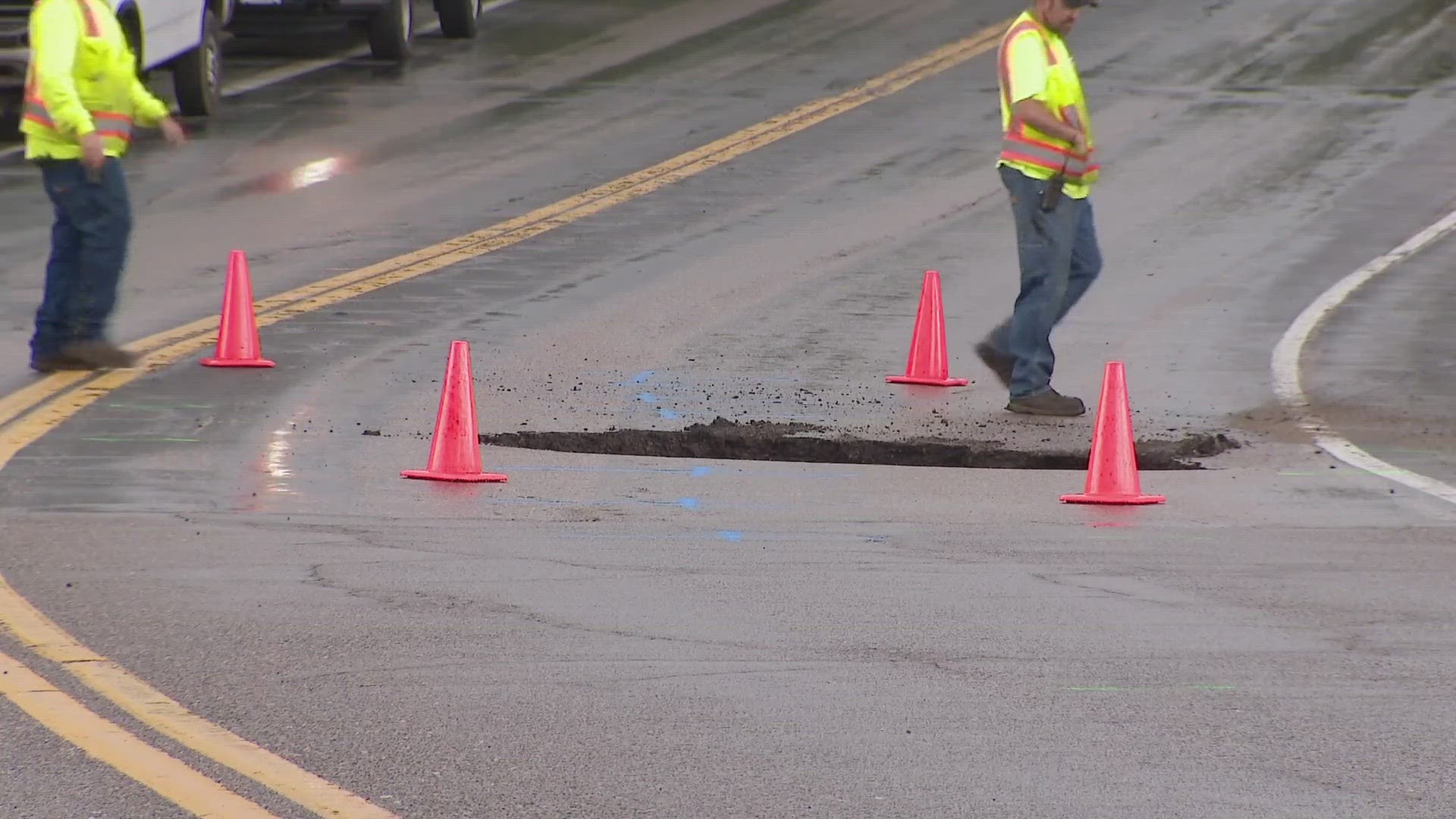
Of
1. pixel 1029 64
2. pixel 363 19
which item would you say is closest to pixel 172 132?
pixel 1029 64

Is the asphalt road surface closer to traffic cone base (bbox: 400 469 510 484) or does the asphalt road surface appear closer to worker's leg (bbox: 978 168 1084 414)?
traffic cone base (bbox: 400 469 510 484)

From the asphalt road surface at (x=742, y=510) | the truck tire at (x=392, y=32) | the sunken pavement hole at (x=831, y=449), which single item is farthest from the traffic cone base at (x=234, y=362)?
the truck tire at (x=392, y=32)

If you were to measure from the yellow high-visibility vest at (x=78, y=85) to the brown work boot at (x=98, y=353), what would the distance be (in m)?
0.88

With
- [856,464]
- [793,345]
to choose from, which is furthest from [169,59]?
[856,464]

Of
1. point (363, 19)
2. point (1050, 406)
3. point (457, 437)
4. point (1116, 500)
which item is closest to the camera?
point (1116, 500)

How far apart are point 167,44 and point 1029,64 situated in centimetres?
1070

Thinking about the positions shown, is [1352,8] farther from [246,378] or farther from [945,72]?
[246,378]

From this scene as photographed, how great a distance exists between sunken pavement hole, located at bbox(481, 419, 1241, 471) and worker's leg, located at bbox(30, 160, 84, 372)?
7.77ft

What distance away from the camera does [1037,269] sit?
11.6 m

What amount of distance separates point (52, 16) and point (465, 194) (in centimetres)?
695

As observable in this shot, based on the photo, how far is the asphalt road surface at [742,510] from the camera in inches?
224

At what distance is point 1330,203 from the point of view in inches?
721

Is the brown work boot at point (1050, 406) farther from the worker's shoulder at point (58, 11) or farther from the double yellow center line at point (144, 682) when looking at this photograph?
the worker's shoulder at point (58, 11)

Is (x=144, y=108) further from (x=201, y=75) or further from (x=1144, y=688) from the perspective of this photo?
(x=201, y=75)
